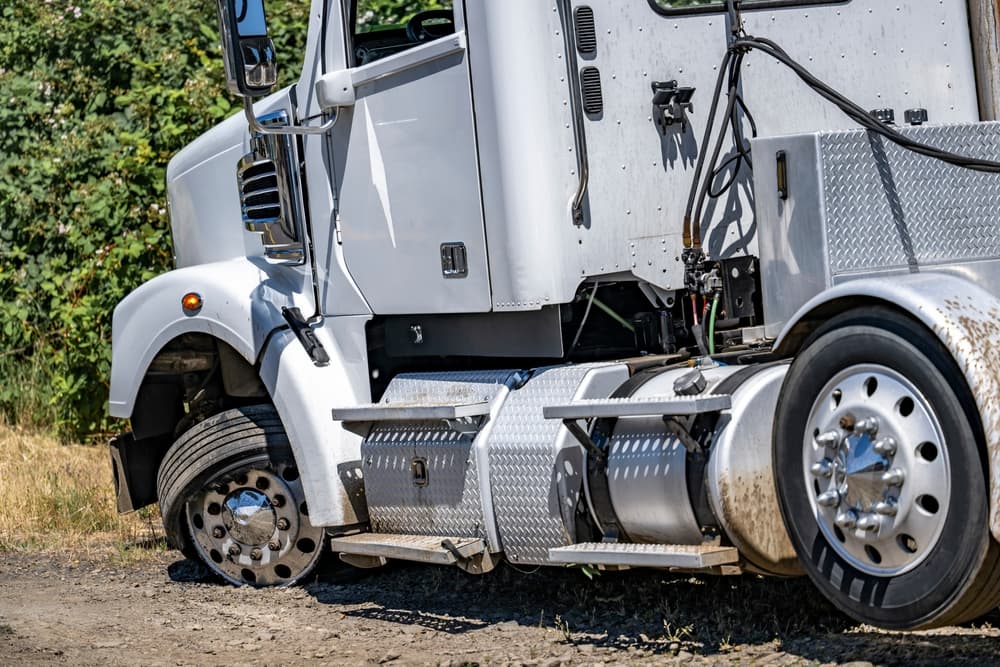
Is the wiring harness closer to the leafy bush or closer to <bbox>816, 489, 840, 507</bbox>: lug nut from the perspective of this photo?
<bbox>816, 489, 840, 507</bbox>: lug nut

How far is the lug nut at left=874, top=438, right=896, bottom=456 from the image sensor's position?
4.39 metres

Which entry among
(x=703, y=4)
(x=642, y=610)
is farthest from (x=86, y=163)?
(x=642, y=610)

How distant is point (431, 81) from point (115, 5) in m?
6.49

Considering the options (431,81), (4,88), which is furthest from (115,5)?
(431,81)

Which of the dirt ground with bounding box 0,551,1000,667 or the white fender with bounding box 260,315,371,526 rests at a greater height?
the white fender with bounding box 260,315,371,526

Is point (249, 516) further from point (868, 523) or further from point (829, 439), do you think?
point (868, 523)

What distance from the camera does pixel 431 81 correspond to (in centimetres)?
575

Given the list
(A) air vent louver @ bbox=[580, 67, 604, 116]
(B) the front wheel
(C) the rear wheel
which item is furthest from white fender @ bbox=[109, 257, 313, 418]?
(B) the front wheel

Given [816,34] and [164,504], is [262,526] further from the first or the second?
[816,34]

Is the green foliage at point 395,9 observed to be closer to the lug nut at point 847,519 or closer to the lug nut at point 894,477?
the lug nut at point 847,519

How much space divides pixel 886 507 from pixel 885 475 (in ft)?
0.30

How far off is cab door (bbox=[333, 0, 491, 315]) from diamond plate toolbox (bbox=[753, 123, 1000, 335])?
1.23 meters

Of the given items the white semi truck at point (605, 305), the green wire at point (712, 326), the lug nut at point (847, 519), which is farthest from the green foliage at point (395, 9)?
the lug nut at point (847, 519)

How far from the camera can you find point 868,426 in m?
4.46
